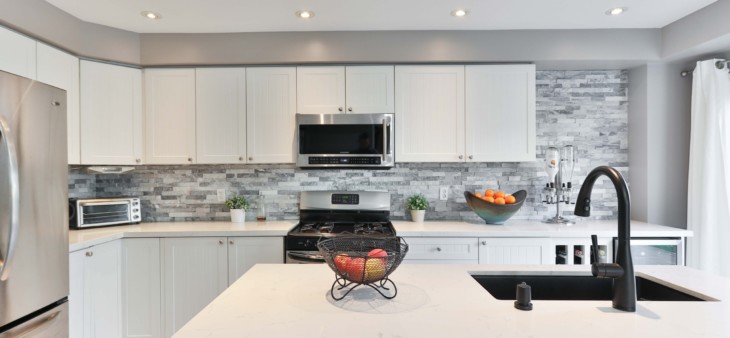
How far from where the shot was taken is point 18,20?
2.01 metres

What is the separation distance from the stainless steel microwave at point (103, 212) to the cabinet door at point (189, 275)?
21.6 inches

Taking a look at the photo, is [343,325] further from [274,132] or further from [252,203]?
[252,203]

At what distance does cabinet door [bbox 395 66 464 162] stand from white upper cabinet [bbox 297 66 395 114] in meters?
0.11

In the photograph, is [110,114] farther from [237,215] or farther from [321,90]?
[321,90]

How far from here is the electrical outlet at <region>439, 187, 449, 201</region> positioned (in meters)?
3.00

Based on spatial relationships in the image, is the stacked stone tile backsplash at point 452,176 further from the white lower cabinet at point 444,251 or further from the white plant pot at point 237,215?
the white lower cabinet at point 444,251

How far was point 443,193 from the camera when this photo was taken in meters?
3.00

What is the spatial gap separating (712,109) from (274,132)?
3.17m

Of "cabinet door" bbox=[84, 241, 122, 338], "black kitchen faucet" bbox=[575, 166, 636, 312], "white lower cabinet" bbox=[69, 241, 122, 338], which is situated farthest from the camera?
"cabinet door" bbox=[84, 241, 122, 338]

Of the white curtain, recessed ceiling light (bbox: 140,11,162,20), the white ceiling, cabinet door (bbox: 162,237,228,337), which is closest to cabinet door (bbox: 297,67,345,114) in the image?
the white ceiling

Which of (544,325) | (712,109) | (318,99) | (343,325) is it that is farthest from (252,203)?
A: (712,109)

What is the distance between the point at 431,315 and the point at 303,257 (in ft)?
5.11

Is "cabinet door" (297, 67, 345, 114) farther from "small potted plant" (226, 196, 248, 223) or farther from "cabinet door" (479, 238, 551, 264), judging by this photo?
"cabinet door" (479, 238, 551, 264)

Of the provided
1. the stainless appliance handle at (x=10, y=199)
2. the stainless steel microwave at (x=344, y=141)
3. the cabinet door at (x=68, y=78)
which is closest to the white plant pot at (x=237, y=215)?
the stainless steel microwave at (x=344, y=141)
